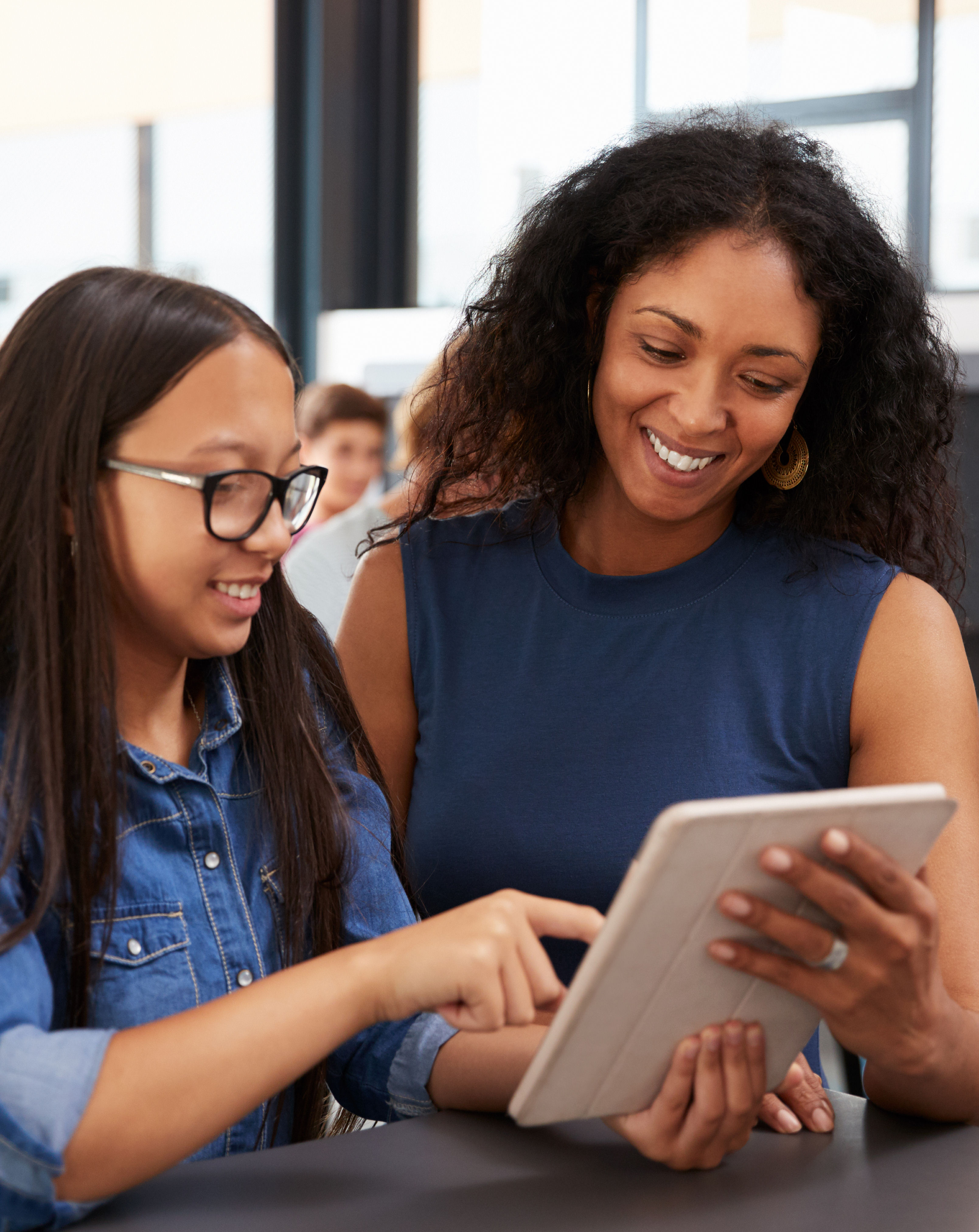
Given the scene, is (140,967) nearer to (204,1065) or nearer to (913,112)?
(204,1065)

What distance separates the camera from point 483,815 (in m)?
1.34

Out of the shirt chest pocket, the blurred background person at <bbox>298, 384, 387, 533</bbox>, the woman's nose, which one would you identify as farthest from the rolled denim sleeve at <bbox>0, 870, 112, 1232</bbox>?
the blurred background person at <bbox>298, 384, 387, 533</bbox>

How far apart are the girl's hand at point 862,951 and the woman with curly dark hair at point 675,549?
0.66 ft

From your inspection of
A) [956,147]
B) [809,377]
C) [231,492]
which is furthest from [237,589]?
[956,147]

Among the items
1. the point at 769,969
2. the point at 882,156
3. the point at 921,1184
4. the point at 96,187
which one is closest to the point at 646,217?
the point at 769,969

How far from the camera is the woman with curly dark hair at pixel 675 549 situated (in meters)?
1.28

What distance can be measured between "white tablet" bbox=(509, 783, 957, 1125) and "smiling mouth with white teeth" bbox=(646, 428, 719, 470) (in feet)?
1.84

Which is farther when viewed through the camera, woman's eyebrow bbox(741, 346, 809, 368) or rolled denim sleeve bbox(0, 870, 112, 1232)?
woman's eyebrow bbox(741, 346, 809, 368)

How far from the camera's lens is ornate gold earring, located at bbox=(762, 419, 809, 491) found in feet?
4.70

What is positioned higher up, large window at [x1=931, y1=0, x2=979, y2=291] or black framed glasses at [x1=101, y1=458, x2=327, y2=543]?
large window at [x1=931, y1=0, x2=979, y2=291]

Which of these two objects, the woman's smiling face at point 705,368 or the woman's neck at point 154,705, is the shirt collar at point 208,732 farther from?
the woman's smiling face at point 705,368

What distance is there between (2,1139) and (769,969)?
445mm

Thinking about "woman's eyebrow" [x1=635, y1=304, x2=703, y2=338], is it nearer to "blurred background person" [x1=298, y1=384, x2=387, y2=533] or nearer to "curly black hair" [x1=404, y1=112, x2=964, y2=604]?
"curly black hair" [x1=404, y1=112, x2=964, y2=604]

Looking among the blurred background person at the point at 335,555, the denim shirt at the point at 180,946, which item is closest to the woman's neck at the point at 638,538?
the denim shirt at the point at 180,946
